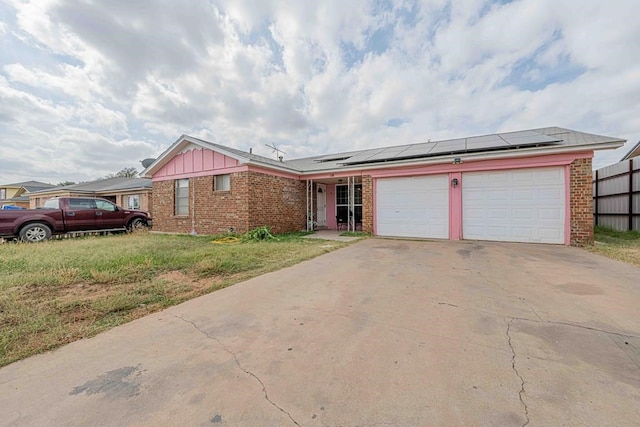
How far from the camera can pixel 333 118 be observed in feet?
48.6

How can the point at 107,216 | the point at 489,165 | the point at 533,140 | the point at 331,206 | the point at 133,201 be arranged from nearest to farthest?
the point at 533,140, the point at 489,165, the point at 107,216, the point at 331,206, the point at 133,201

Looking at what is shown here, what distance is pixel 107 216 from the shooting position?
435 inches

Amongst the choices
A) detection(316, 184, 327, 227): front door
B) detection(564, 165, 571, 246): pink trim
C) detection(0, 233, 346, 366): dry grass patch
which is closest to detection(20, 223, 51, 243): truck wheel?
detection(0, 233, 346, 366): dry grass patch

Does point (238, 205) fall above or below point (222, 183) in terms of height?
below

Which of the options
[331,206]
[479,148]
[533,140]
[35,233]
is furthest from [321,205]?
[35,233]

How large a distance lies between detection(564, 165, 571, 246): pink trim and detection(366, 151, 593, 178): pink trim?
1.00 ft

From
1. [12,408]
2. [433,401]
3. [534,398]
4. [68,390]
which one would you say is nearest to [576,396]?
[534,398]

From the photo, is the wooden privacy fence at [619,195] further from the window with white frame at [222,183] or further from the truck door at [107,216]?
the truck door at [107,216]

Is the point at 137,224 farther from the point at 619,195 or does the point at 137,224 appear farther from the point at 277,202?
the point at 619,195

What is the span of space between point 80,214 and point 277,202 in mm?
7667

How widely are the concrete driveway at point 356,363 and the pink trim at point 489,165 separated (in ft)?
17.5

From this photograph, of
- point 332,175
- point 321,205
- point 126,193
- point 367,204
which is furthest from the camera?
point 126,193

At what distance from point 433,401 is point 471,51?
430 inches

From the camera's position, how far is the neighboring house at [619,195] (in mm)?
9930
